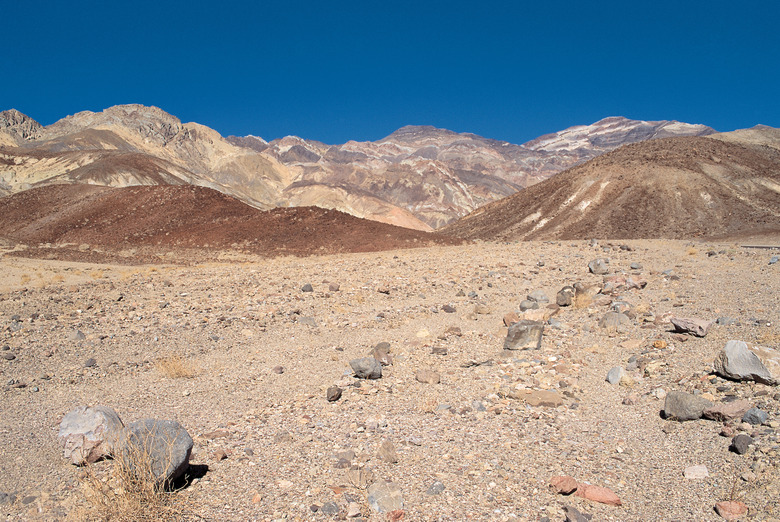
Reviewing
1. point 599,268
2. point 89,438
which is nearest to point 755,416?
point 89,438

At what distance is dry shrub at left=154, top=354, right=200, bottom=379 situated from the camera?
27.2 ft

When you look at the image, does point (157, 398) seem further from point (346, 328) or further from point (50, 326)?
point (50, 326)

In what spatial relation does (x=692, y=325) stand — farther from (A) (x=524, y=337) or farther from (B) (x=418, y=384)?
(B) (x=418, y=384)

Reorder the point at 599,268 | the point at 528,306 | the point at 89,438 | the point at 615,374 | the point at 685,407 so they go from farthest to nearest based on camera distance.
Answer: the point at 599,268 < the point at 528,306 < the point at 615,374 < the point at 685,407 < the point at 89,438

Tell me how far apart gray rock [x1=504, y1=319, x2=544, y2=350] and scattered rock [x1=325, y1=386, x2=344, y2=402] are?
3.72 metres

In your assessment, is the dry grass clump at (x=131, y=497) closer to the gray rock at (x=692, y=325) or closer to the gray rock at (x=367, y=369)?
the gray rock at (x=367, y=369)

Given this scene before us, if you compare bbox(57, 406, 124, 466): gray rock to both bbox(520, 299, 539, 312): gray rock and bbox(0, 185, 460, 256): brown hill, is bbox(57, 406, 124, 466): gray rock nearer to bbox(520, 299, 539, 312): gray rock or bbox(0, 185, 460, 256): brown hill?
bbox(520, 299, 539, 312): gray rock

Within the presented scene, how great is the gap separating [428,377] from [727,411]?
3.98 m

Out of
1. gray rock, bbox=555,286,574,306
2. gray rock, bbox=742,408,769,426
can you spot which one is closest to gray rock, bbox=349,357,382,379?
gray rock, bbox=742,408,769,426

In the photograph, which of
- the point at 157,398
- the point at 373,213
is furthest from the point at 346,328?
the point at 373,213

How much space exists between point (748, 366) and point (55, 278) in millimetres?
23215

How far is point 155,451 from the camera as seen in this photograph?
4.76 m

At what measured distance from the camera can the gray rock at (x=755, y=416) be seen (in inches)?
223

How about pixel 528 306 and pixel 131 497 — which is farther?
pixel 528 306
